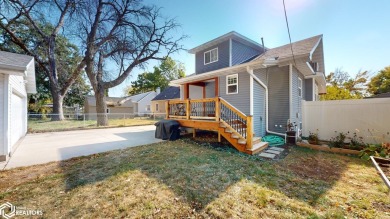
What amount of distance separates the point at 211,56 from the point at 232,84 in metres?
3.66

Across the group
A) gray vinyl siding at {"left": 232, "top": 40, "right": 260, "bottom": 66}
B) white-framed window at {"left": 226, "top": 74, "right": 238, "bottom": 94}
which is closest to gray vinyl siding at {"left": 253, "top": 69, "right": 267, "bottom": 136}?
white-framed window at {"left": 226, "top": 74, "right": 238, "bottom": 94}

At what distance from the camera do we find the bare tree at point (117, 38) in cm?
1298

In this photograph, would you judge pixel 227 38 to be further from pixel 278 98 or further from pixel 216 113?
pixel 216 113

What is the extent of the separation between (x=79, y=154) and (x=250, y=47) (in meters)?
10.8

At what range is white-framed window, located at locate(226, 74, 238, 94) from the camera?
25.6ft

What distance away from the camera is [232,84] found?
7.96 m

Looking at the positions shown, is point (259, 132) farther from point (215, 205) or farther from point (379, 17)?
point (379, 17)

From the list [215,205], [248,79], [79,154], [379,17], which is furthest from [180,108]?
[379,17]

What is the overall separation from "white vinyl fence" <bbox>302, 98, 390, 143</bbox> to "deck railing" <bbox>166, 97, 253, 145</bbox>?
322 cm

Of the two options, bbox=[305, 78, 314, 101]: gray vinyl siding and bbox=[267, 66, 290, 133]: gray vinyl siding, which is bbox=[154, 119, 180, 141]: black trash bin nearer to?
bbox=[267, 66, 290, 133]: gray vinyl siding

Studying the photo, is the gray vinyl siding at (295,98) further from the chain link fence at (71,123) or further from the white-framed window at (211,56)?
the chain link fence at (71,123)

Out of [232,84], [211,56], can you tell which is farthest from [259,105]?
[211,56]

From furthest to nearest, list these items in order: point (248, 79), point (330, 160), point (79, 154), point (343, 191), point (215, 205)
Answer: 1. point (248, 79)
2. point (79, 154)
3. point (330, 160)
4. point (343, 191)
5. point (215, 205)

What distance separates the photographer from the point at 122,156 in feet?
16.6
